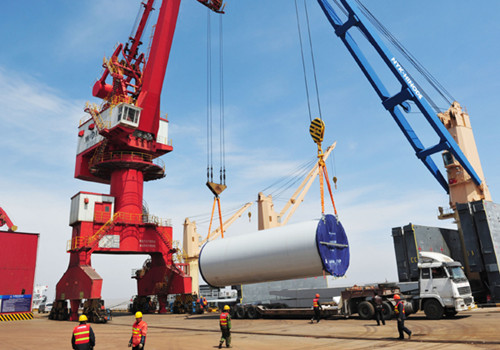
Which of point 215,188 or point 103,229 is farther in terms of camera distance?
point 103,229

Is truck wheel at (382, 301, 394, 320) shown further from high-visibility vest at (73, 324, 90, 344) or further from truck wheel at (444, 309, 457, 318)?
high-visibility vest at (73, 324, 90, 344)

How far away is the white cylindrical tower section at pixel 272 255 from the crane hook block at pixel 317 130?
12.8ft

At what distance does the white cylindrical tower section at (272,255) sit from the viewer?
56.6 feet

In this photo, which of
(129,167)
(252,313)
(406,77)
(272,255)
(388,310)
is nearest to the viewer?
(388,310)

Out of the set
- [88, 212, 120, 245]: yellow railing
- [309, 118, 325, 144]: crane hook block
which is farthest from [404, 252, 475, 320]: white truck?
[88, 212, 120, 245]: yellow railing

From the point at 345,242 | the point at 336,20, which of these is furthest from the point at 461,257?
the point at 336,20

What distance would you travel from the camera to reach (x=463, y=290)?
1703 cm

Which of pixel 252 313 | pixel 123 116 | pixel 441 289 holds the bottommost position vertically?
pixel 252 313

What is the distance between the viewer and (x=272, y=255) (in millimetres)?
18625

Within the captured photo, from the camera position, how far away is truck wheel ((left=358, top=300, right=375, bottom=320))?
1802cm

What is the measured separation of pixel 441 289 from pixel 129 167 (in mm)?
26299

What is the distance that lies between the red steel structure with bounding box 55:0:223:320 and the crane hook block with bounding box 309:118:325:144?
18.1 metres

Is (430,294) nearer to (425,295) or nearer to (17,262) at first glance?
(425,295)

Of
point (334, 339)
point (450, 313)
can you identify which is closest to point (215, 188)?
point (334, 339)
